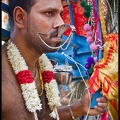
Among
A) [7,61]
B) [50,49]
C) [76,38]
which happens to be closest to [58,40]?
[50,49]

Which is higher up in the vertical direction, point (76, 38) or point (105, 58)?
point (76, 38)

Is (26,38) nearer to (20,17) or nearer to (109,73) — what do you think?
(20,17)

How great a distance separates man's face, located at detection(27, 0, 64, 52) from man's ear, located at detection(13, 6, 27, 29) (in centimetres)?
3

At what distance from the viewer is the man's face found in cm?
148

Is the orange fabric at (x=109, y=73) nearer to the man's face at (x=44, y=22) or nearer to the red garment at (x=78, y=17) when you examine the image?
the man's face at (x=44, y=22)

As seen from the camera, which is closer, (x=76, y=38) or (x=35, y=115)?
(x=35, y=115)

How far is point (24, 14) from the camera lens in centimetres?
152

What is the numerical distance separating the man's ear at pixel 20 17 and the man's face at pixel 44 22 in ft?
0.11

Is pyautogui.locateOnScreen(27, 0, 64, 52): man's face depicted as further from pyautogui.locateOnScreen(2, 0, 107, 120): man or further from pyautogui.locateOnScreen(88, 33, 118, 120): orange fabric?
pyautogui.locateOnScreen(88, 33, 118, 120): orange fabric

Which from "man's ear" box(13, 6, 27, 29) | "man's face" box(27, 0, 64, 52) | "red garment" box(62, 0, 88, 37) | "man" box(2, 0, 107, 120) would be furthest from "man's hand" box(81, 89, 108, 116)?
"red garment" box(62, 0, 88, 37)

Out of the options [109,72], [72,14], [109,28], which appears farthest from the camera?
[72,14]

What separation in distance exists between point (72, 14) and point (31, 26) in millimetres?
847

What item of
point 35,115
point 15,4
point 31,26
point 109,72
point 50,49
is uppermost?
point 15,4

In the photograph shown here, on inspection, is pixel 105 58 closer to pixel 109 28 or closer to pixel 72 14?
pixel 109 28
